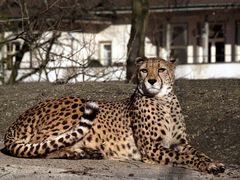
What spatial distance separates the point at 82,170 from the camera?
7.24m

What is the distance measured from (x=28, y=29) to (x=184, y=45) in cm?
1644

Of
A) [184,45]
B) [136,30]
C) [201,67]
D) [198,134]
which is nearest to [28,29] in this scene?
[136,30]

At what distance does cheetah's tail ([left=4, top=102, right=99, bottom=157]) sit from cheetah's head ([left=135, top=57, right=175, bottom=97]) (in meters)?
0.66

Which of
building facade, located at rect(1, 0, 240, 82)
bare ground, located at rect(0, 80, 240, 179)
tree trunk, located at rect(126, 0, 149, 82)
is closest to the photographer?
bare ground, located at rect(0, 80, 240, 179)

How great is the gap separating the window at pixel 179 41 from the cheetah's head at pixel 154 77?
78.7 feet

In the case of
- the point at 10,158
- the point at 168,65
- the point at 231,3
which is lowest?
the point at 10,158

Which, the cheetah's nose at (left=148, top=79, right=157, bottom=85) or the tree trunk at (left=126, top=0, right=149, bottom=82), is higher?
the tree trunk at (left=126, top=0, right=149, bottom=82)

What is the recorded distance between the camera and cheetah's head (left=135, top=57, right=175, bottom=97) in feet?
25.9

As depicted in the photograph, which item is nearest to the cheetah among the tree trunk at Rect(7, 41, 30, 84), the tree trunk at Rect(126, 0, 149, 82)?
the tree trunk at Rect(126, 0, 149, 82)

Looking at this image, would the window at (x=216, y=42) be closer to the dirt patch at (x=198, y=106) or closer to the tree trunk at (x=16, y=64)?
the tree trunk at (x=16, y=64)

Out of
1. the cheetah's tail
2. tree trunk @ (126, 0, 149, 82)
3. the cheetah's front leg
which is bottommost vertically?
the cheetah's front leg

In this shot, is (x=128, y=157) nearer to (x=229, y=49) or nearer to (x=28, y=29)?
(x=28, y=29)

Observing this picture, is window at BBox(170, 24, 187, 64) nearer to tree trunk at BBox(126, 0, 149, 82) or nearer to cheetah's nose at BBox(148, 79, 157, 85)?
tree trunk at BBox(126, 0, 149, 82)

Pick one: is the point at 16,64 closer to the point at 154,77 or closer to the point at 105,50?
→ the point at 105,50
